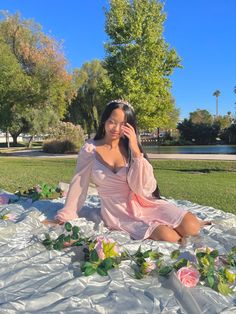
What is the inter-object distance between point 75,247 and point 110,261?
1.81ft

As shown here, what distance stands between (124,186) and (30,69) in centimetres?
2682

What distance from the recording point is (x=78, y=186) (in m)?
4.30

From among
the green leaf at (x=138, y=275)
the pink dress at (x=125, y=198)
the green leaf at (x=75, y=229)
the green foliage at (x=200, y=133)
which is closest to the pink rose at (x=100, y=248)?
the green leaf at (x=138, y=275)

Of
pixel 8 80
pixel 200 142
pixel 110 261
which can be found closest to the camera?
pixel 110 261

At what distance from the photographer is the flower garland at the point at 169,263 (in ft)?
9.72

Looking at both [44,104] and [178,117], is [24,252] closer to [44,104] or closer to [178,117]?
[44,104]

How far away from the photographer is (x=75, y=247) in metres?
3.57

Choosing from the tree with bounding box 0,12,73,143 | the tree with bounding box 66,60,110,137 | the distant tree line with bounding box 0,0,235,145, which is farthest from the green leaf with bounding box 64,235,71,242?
the tree with bounding box 66,60,110,137

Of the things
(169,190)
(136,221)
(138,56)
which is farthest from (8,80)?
(136,221)

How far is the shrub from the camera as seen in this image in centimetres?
→ 2503

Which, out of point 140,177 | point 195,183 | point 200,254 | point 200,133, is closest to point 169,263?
point 200,254

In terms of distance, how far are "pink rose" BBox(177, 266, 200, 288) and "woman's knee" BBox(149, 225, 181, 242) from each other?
0.78 meters

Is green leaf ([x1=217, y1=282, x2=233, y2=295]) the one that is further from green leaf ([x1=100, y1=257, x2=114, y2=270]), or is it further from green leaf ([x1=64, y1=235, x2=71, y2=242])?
green leaf ([x1=64, y1=235, x2=71, y2=242])

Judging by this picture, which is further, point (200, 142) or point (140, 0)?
point (200, 142)
